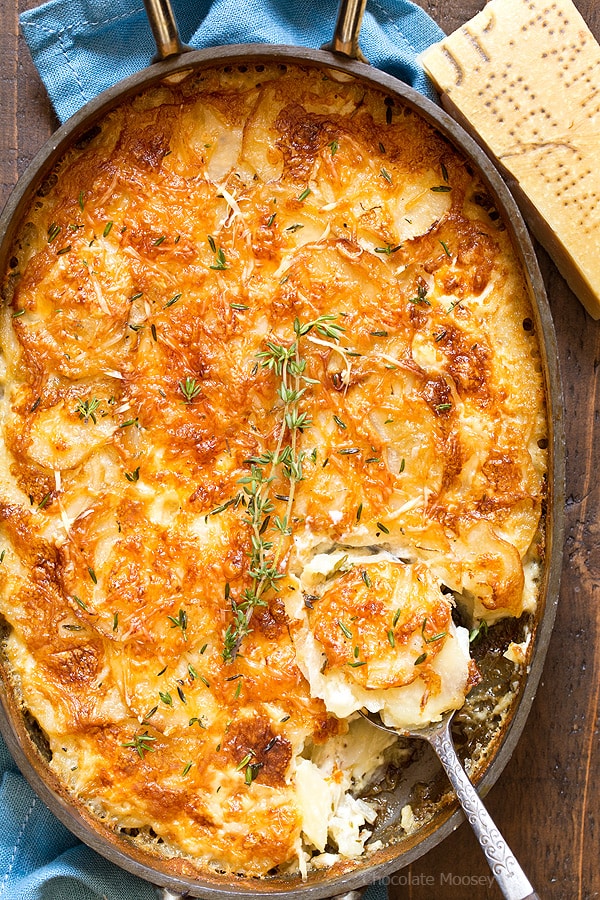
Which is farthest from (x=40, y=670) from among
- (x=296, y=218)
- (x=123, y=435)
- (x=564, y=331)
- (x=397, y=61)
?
(x=397, y=61)

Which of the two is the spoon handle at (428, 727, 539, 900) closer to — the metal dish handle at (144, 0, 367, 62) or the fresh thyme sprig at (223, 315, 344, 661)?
the fresh thyme sprig at (223, 315, 344, 661)

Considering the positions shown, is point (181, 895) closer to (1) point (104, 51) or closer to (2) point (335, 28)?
(2) point (335, 28)

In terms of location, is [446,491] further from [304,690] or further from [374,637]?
[304,690]

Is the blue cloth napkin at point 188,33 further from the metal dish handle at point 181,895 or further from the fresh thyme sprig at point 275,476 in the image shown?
the metal dish handle at point 181,895


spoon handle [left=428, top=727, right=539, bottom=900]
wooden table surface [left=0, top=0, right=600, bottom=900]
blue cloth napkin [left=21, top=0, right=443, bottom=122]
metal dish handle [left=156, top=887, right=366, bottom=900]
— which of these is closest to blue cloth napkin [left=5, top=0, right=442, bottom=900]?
blue cloth napkin [left=21, top=0, right=443, bottom=122]

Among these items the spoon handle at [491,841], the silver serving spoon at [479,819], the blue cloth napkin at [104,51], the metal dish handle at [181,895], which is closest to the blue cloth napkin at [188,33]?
the blue cloth napkin at [104,51]

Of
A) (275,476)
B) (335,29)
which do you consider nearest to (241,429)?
(275,476)
